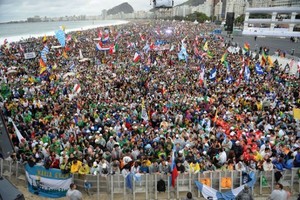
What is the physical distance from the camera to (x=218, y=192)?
826cm

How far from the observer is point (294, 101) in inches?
593

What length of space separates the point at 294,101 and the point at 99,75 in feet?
41.1

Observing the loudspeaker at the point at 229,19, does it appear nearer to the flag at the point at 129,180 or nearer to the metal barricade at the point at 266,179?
the metal barricade at the point at 266,179

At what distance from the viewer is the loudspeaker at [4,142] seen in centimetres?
786

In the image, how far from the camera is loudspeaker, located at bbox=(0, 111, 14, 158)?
309 inches

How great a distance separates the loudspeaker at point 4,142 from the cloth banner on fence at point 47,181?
0.68 m

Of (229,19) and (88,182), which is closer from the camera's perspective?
(88,182)

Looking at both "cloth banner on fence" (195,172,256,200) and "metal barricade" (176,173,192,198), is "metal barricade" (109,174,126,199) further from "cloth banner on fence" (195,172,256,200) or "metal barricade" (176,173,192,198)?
"cloth banner on fence" (195,172,256,200)

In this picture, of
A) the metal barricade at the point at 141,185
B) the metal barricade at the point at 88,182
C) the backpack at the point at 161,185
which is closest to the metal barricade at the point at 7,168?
the metal barricade at the point at 88,182

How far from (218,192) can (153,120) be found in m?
5.11

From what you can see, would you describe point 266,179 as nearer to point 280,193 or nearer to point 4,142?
point 280,193

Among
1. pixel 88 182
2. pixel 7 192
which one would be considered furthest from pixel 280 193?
pixel 7 192

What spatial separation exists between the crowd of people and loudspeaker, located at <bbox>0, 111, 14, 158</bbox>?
562 millimetres

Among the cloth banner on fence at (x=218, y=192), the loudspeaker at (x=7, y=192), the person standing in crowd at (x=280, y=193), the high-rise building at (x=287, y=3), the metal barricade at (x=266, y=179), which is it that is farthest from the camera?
the high-rise building at (x=287, y=3)
